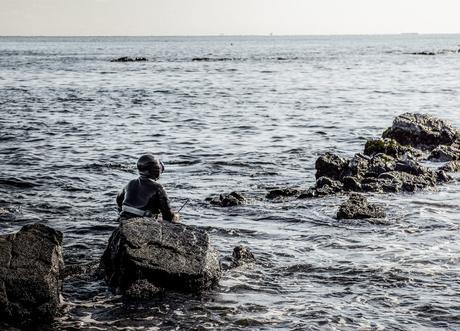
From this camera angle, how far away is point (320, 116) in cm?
3800

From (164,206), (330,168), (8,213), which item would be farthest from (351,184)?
(8,213)

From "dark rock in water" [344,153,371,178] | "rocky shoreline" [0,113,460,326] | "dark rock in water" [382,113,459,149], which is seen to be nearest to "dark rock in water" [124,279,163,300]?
"rocky shoreline" [0,113,460,326]

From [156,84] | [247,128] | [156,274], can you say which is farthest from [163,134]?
[156,84]

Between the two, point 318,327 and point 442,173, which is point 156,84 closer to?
point 442,173

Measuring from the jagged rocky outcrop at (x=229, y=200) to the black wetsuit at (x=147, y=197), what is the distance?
532 centimetres

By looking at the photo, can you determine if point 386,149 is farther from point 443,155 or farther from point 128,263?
point 128,263

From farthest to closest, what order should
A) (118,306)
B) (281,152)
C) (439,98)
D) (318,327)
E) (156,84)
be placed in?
1. (156,84)
2. (439,98)
3. (281,152)
4. (118,306)
5. (318,327)

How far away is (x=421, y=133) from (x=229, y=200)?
38.1 ft

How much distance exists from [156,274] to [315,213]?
22.1 ft

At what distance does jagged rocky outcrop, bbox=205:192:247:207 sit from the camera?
56.5ft

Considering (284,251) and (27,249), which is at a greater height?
(27,249)

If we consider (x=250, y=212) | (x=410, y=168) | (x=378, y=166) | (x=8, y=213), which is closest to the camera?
(x=8, y=213)

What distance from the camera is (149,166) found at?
459 inches

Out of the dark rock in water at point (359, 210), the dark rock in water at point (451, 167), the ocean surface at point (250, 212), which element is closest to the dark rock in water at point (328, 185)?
the ocean surface at point (250, 212)
